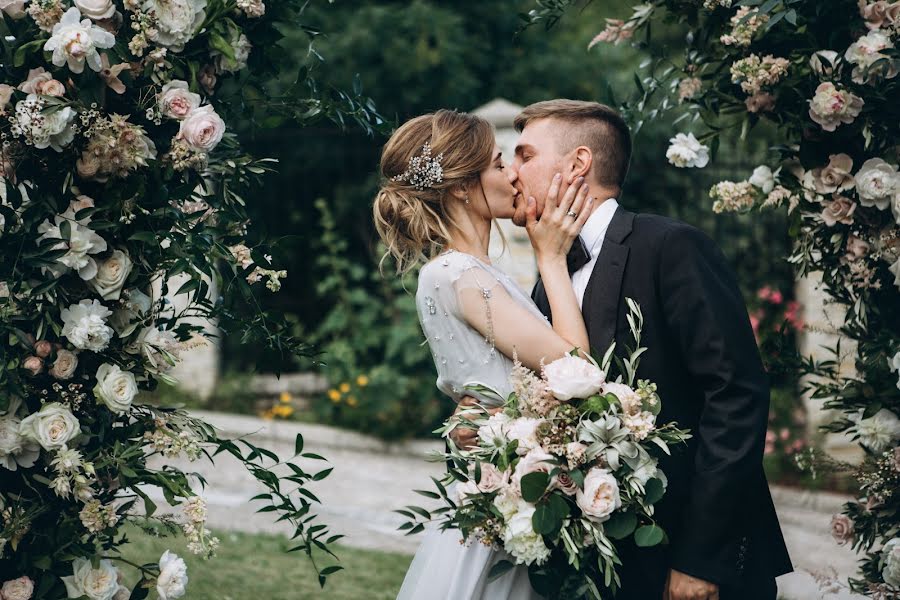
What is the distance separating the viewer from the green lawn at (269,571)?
4808 mm

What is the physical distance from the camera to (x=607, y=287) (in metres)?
2.90

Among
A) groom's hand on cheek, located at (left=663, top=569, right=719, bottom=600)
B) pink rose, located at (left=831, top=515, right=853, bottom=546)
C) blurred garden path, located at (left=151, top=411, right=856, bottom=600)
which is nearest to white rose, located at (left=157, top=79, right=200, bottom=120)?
groom's hand on cheek, located at (left=663, top=569, right=719, bottom=600)

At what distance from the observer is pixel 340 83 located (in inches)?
362

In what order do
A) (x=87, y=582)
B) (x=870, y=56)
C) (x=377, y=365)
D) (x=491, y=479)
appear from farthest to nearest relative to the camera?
(x=377, y=365)
(x=870, y=56)
(x=87, y=582)
(x=491, y=479)

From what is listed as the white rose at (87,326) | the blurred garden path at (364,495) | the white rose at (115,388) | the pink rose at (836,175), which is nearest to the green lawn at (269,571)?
the blurred garden path at (364,495)

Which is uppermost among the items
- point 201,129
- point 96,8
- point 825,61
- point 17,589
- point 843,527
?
point 825,61

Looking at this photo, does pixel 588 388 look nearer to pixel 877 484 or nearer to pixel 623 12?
pixel 877 484

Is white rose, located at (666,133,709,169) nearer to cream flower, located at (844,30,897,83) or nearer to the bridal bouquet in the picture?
cream flower, located at (844,30,897,83)

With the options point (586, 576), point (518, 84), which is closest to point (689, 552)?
point (586, 576)

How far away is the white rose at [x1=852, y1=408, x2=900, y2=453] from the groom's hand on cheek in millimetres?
1021

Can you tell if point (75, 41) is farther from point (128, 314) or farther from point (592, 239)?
point (592, 239)

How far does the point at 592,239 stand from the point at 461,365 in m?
0.56

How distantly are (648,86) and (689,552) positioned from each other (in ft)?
6.60

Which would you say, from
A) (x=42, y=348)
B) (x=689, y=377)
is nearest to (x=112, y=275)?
(x=42, y=348)
